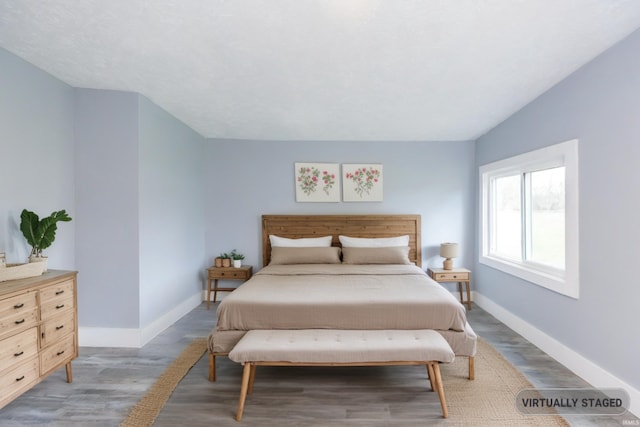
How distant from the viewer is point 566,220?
285cm

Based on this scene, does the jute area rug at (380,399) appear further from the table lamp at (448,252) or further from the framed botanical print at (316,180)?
the framed botanical print at (316,180)

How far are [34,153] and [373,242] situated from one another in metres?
3.63

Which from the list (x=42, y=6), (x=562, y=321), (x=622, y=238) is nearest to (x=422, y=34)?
(x=622, y=238)

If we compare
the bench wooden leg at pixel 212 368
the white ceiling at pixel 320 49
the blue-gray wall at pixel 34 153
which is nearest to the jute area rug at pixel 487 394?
the bench wooden leg at pixel 212 368

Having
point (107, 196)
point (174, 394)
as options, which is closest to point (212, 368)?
point (174, 394)

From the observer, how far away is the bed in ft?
8.44

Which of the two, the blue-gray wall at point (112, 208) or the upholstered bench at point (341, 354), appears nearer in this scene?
the upholstered bench at point (341, 354)

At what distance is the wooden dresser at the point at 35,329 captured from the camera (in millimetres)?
1985

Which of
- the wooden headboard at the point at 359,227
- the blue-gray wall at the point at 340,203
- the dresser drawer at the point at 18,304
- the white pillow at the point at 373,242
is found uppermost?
the blue-gray wall at the point at 340,203

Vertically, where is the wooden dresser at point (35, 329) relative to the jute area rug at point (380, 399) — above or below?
above

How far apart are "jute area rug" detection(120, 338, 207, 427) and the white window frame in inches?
129

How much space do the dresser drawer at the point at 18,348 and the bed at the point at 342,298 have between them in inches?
→ 43.9

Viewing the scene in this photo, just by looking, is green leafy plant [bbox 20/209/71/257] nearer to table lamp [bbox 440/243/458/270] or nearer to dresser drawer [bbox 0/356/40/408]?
dresser drawer [bbox 0/356/40/408]

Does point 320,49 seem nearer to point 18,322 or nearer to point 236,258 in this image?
point 18,322
